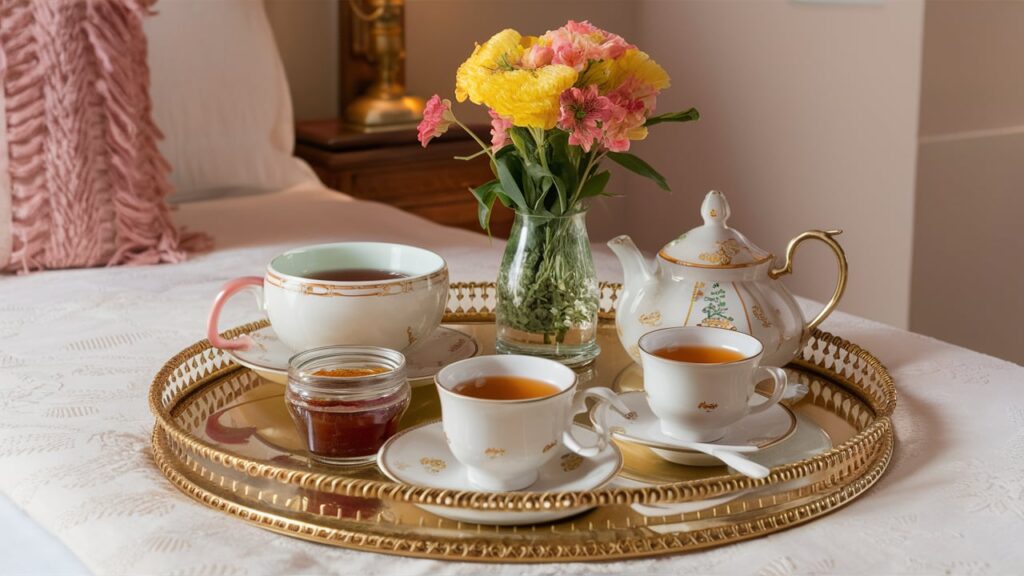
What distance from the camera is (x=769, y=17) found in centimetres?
305

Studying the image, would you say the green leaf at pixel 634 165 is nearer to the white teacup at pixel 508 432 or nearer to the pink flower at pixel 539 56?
the pink flower at pixel 539 56

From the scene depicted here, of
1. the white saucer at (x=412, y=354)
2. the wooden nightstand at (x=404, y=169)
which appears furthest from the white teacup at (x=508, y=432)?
the wooden nightstand at (x=404, y=169)

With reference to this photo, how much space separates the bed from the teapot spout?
0.88 ft

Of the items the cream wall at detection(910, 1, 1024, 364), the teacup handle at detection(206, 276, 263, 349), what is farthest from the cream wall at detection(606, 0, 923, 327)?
the teacup handle at detection(206, 276, 263, 349)

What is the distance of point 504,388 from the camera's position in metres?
0.88

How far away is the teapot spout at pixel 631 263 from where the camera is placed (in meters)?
1.14

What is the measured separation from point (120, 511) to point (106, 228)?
956mm

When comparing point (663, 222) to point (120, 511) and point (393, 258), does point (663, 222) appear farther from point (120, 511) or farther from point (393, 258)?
point (120, 511)

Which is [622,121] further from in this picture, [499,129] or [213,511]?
[213,511]

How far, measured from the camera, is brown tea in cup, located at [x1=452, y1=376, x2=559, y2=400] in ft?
2.84

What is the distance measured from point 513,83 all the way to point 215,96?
4.62 feet

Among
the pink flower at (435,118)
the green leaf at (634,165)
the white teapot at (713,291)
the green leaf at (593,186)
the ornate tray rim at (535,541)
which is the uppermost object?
the pink flower at (435,118)

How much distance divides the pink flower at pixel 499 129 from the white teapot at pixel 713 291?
0.15 metres

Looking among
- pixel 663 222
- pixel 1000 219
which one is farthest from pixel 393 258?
pixel 663 222
